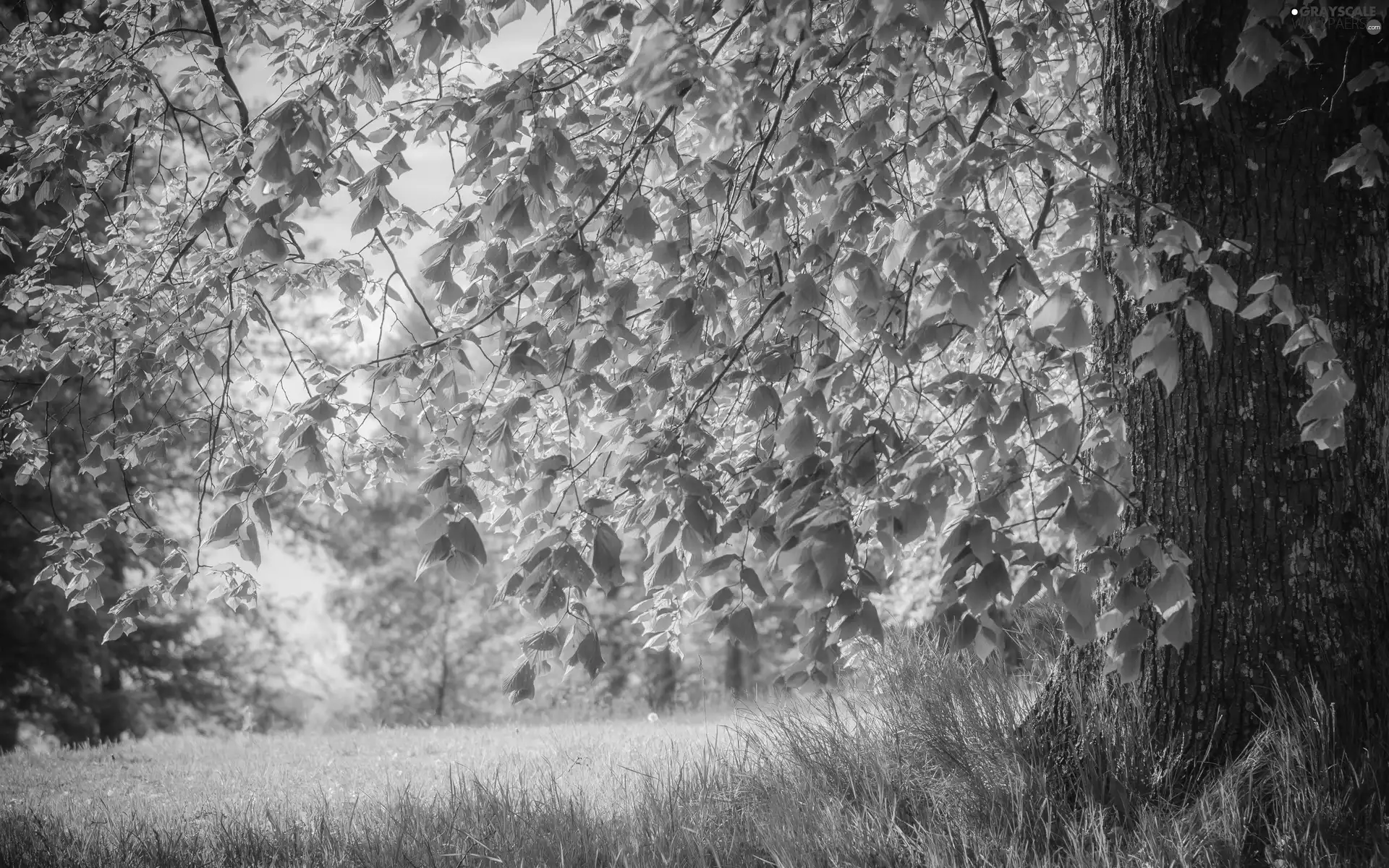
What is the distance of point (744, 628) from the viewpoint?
8.71 feet

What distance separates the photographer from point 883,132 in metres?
3.10

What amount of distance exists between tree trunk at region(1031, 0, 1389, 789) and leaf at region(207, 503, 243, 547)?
3.15 m

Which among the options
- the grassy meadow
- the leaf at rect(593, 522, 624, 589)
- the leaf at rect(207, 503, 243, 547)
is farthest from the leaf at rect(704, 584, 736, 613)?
the grassy meadow

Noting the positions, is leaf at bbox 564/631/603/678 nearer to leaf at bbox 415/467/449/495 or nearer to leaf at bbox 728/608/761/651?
leaf at bbox 728/608/761/651

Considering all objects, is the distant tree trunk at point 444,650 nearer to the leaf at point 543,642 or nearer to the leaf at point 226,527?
the leaf at point 226,527

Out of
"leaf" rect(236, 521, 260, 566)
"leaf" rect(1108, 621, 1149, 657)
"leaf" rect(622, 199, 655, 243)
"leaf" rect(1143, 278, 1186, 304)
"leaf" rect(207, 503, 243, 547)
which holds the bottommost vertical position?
"leaf" rect(1108, 621, 1149, 657)

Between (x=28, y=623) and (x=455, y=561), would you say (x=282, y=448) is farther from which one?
(x=28, y=623)

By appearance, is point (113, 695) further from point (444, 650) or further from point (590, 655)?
point (590, 655)

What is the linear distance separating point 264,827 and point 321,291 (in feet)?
10.5

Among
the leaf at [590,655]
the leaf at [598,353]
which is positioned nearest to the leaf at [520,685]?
the leaf at [590,655]

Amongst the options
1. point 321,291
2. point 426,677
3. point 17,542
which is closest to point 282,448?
point 321,291

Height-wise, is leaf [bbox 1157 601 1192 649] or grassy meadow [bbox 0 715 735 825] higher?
leaf [bbox 1157 601 1192 649]

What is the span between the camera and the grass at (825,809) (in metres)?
3.16

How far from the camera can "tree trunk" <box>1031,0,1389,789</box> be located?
340cm
